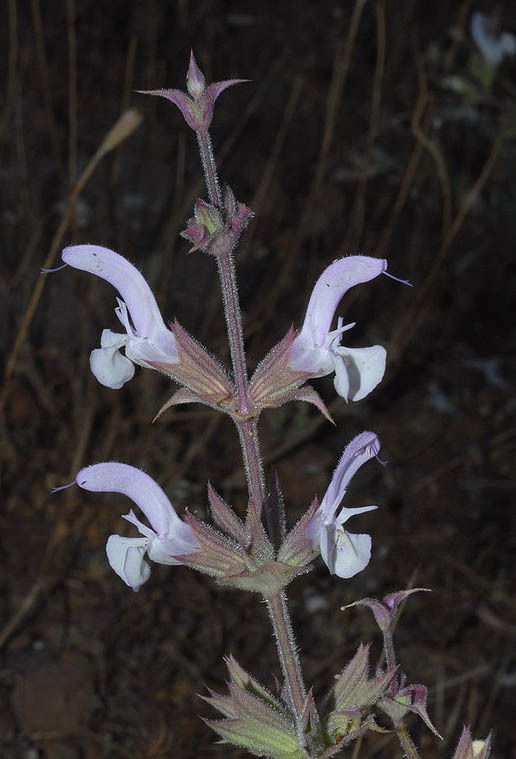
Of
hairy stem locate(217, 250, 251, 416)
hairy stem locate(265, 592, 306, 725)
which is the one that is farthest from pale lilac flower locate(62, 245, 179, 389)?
hairy stem locate(265, 592, 306, 725)

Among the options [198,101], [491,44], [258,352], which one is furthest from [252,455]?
[491,44]

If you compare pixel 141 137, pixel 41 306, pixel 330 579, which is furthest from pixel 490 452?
pixel 141 137

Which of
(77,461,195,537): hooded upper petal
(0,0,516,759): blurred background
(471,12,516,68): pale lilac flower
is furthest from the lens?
(471,12,516,68): pale lilac flower

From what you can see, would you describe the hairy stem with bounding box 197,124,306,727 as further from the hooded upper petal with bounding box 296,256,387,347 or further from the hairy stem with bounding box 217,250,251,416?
the hooded upper petal with bounding box 296,256,387,347

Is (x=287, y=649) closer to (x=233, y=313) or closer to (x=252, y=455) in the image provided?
(x=252, y=455)

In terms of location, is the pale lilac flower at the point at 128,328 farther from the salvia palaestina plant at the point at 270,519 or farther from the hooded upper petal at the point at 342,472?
the hooded upper petal at the point at 342,472

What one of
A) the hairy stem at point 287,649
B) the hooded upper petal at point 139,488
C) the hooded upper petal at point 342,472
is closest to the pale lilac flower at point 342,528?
the hooded upper petal at point 342,472

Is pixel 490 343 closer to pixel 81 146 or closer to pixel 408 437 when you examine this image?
pixel 408 437
